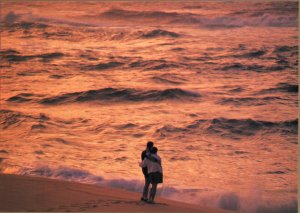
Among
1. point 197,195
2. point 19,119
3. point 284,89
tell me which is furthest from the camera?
point 284,89

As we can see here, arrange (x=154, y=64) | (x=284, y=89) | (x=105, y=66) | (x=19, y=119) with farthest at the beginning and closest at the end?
(x=154, y=64)
(x=105, y=66)
(x=284, y=89)
(x=19, y=119)

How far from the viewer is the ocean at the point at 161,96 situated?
13039mm

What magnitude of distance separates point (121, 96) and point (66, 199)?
10.3 m

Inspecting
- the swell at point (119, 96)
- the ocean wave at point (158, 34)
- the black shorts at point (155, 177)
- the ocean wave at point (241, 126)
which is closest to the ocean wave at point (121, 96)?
the swell at point (119, 96)

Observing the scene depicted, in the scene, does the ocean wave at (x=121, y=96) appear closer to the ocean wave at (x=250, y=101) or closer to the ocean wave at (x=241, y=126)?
the ocean wave at (x=250, y=101)

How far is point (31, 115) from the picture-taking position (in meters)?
18.3

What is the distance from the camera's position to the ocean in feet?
42.8

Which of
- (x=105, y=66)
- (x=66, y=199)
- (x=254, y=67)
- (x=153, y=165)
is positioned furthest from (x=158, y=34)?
(x=66, y=199)

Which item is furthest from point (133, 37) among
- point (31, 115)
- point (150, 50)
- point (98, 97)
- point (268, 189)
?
point (268, 189)

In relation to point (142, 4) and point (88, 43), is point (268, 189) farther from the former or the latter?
point (142, 4)

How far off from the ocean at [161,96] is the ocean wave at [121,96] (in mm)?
34

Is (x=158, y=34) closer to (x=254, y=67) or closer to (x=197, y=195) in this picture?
(x=254, y=67)

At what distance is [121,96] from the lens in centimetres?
1994

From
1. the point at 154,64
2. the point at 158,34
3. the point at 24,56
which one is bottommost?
the point at 154,64
